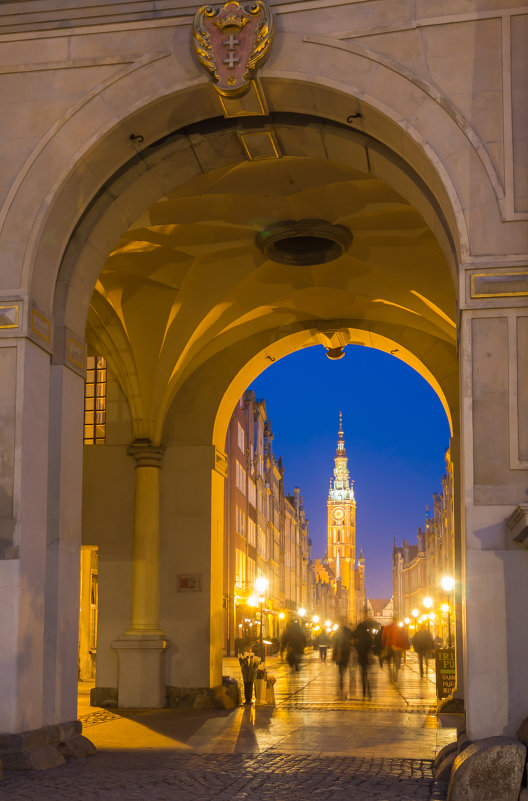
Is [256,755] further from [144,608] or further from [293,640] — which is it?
[293,640]

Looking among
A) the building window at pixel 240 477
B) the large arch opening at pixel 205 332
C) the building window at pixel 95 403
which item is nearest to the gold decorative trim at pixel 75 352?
the large arch opening at pixel 205 332

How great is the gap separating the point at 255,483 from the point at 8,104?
53.6 meters

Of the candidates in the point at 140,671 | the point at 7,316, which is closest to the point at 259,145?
the point at 7,316

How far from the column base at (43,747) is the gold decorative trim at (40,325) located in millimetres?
4113

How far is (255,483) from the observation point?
64.2m

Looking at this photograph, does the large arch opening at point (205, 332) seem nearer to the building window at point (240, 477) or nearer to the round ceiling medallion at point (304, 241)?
the round ceiling medallion at point (304, 241)

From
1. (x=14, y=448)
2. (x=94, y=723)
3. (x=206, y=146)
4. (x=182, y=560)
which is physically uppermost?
(x=206, y=146)

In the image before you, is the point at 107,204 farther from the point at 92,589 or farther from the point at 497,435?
the point at 92,589

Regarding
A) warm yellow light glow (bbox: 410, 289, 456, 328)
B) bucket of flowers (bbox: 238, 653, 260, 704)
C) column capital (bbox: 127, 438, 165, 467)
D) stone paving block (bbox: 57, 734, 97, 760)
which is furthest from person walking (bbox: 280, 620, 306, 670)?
stone paving block (bbox: 57, 734, 97, 760)

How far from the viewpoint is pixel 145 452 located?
770 inches

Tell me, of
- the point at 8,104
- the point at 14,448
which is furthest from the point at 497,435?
the point at 8,104

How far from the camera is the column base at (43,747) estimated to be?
9703 millimetres

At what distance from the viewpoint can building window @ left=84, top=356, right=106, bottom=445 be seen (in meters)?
22.3

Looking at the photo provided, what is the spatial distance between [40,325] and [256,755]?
5428 mm
